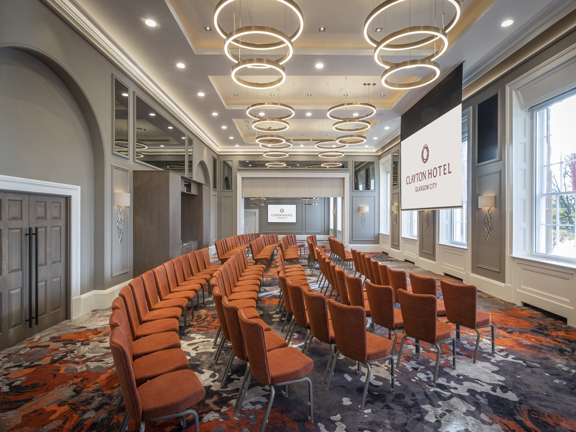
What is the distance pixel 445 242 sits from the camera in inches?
346

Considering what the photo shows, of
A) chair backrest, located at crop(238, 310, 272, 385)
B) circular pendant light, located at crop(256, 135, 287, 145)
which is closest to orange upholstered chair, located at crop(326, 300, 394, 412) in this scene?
chair backrest, located at crop(238, 310, 272, 385)

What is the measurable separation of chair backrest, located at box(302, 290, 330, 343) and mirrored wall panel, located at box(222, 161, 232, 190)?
38.3 ft

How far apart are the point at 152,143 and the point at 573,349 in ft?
27.9

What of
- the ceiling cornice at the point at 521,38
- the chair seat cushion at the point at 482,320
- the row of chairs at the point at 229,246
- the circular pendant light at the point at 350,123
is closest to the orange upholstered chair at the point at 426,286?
the chair seat cushion at the point at 482,320

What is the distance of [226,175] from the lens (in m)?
14.3

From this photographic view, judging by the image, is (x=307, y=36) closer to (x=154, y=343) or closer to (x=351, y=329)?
(x=351, y=329)

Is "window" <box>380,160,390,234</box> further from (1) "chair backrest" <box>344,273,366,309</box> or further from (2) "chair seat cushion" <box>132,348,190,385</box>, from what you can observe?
(2) "chair seat cushion" <box>132,348,190,385</box>

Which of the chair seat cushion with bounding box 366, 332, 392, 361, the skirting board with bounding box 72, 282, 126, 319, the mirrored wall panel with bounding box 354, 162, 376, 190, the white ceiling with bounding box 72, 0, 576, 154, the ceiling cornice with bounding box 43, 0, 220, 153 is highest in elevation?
the white ceiling with bounding box 72, 0, 576, 154

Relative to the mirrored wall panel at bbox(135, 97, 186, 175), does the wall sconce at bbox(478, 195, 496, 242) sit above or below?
below

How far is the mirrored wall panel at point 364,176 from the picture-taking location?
14.3 metres

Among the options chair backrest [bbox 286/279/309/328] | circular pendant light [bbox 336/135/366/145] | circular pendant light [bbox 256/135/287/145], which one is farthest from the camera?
circular pendant light [bbox 336/135/366/145]

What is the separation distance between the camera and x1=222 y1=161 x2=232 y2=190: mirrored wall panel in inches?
559

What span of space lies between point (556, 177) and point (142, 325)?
6855 millimetres

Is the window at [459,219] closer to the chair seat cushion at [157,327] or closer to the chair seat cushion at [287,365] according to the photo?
the chair seat cushion at [287,365]
